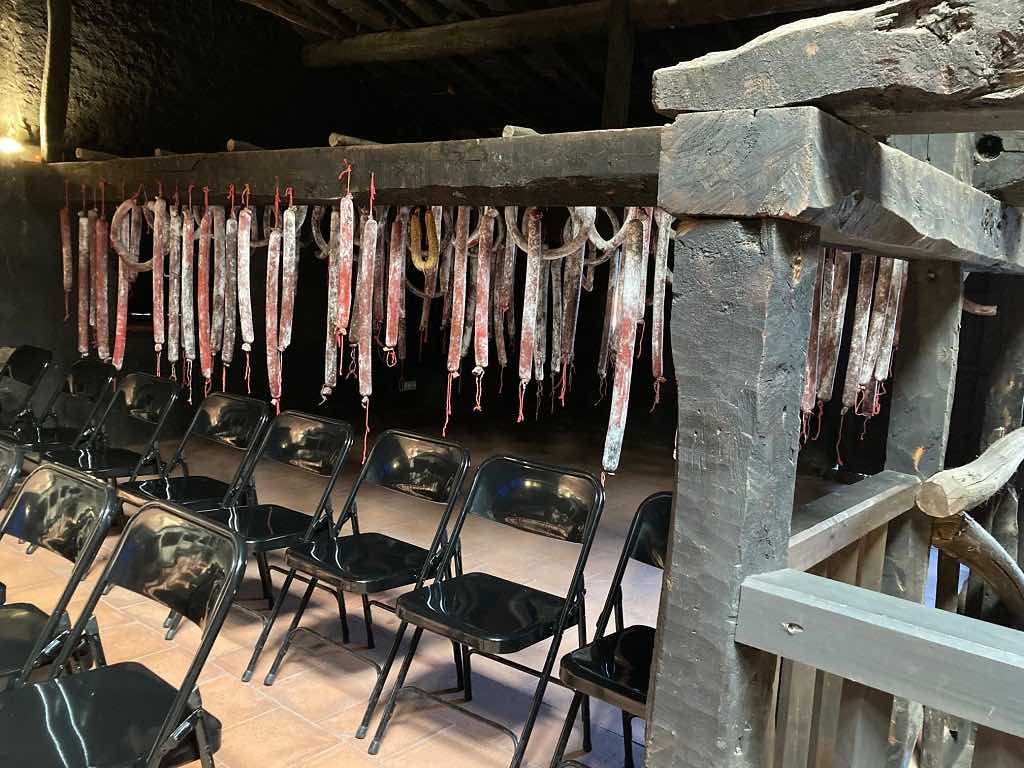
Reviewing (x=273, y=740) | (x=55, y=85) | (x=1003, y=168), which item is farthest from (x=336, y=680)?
(x=55, y=85)

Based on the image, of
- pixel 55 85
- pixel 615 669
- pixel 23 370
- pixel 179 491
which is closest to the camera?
pixel 615 669

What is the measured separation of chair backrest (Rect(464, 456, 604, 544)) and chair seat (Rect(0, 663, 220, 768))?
1295 mm

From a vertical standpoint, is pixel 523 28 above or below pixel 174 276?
above

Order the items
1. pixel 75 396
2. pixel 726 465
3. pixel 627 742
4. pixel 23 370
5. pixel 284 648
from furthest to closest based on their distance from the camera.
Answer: pixel 23 370 < pixel 75 396 < pixel 284 648 < pixel 627 742 < pixel 726 465

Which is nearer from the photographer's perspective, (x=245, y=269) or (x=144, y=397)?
(x=245, y=269)

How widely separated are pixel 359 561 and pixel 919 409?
214 centimetres

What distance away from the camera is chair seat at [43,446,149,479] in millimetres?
4195

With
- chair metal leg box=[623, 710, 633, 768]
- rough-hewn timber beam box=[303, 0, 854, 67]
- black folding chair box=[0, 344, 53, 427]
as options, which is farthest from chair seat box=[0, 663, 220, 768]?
rough-hewn timber beam box=[303, 0, 854, 67]

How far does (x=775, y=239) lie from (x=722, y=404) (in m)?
0.31

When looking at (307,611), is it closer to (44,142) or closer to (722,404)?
(722,404)

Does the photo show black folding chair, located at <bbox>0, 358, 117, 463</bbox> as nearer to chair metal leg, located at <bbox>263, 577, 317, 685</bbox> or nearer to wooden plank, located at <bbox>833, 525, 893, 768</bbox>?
chair metal leg, located at <bbox>263, 577, 317, 685</bbox>

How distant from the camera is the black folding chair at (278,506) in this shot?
3.36 meters

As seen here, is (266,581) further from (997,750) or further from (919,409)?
(997,750)

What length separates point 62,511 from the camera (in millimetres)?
2584
